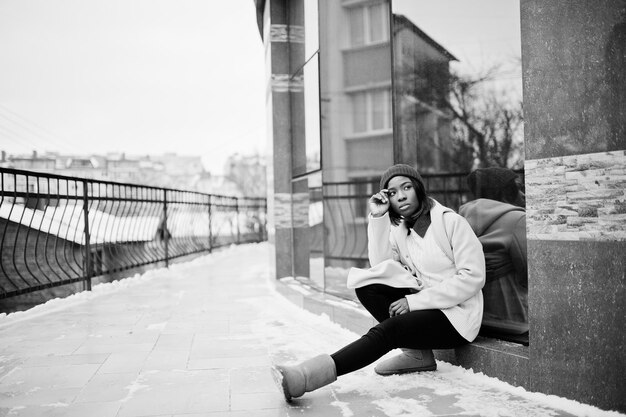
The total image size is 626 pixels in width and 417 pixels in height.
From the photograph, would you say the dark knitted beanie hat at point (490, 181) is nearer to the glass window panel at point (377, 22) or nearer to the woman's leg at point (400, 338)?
the woman's leg at point (400, 338)

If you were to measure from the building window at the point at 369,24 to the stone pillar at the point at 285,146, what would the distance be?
204 centimetres

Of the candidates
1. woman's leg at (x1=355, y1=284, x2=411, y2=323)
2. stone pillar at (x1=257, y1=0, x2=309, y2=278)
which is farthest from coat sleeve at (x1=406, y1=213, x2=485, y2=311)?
stone pillar at (x1=257, y1=0, x2=309, y2=278)

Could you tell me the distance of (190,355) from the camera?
4258 mm

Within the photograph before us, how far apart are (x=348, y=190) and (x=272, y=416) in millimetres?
3645

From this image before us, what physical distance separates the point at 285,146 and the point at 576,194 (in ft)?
18.1

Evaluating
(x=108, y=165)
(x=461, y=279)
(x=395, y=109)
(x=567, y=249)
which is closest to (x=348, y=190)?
(x=395, y=109)

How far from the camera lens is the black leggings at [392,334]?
10.3 feet

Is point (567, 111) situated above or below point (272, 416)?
above

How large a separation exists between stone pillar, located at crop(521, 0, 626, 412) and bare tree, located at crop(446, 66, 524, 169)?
144 centimetres

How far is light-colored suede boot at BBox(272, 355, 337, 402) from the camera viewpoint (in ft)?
9.76

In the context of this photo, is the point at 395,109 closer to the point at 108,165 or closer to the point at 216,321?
the point at 216,321

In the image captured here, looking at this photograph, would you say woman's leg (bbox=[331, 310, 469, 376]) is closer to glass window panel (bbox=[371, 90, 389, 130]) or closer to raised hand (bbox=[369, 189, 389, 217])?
raised hand (bbox=[369, 189, 389, 217])

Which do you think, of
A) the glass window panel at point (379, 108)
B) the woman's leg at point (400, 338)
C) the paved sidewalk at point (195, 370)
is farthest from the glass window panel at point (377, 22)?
the woman's leg at point (400, 338)

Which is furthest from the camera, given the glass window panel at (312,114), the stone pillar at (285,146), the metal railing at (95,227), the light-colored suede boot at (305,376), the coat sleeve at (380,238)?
the stone pillar at (285,146)
